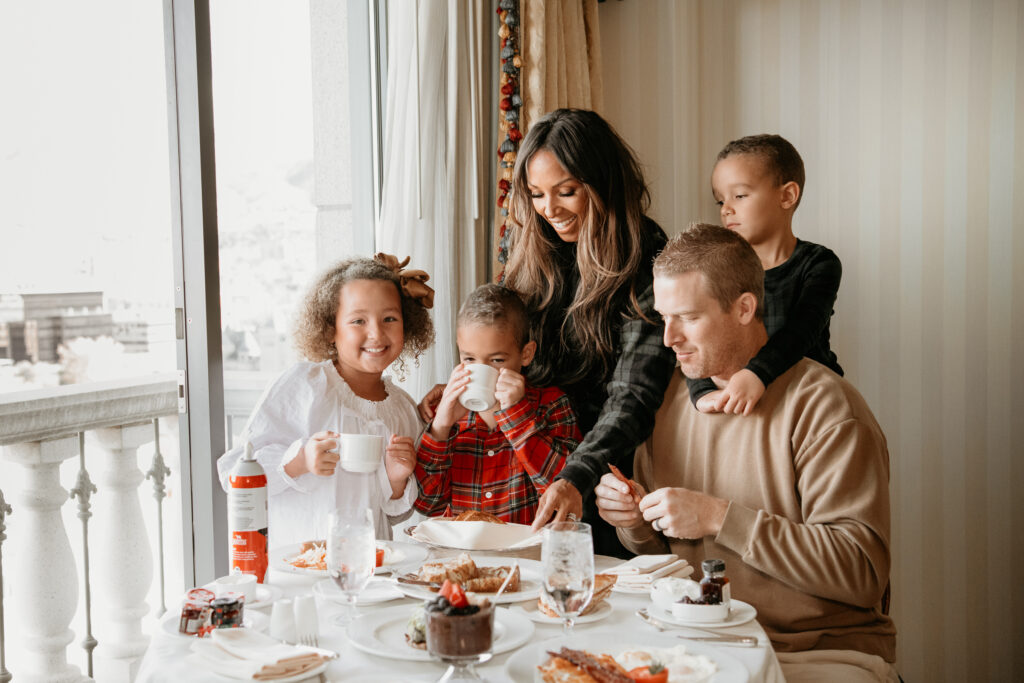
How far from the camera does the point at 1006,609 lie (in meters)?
3.12

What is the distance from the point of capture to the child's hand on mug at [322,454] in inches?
74.1

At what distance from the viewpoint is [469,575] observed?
154 centimetres

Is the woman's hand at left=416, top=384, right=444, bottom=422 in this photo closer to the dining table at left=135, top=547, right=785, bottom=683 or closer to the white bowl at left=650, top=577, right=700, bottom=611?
the dining table at left=135, top=547, right=785, bottom=683

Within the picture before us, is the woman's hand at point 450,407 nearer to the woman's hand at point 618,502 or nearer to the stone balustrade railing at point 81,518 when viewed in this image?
the woman's hand at point 618,502

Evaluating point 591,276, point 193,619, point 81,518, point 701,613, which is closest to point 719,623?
point 701,613

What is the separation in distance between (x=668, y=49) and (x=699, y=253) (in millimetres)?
1836

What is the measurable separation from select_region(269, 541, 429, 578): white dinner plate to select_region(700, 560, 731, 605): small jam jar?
573 mm

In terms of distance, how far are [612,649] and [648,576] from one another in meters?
0.30

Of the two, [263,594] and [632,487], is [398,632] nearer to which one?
[263,594]

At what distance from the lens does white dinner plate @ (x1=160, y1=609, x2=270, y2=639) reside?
1351 millimetres

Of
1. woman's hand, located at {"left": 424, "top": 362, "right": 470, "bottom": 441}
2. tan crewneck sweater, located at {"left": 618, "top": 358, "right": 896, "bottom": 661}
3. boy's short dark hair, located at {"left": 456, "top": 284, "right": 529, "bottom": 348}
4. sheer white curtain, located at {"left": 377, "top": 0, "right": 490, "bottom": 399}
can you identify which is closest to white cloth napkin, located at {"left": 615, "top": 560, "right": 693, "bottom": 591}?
tan crewneck sweater, located at {"left": 618, "top": 358, "right": 896, "bottom": 661}

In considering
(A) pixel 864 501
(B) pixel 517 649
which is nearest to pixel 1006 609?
(A) pixel 864 501

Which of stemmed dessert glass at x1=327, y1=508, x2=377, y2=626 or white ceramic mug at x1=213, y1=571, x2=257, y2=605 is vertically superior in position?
stemmed dessert glass at x1=327, y1=508, x2=377, y2=626

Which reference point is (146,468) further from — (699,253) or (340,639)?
(699,253)
